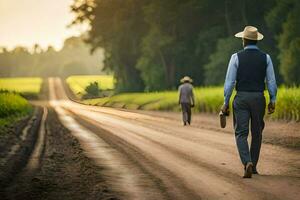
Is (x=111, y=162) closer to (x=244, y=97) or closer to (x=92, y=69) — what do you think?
(x=244, y=97)

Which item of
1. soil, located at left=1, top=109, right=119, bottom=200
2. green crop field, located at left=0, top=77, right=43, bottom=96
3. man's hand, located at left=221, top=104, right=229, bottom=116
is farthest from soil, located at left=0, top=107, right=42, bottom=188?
green crop field, located at left=0, top=77, right=43, bottom=96

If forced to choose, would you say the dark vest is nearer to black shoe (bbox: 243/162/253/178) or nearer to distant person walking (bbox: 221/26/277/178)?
distant person walking (bbox: 221/26/277/178)

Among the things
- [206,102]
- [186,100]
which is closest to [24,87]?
[206,102]

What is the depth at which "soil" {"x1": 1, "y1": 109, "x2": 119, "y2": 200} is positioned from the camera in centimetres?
762

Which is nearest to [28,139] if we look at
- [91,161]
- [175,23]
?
[91,161]

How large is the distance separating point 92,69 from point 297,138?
175247 millimetres

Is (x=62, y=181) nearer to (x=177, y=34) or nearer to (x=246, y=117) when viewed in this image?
(x=246, y=117)

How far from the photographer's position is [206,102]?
31.1 meters

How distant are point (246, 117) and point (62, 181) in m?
3.12

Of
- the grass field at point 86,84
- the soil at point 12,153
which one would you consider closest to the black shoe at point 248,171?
the soil at point 12,153

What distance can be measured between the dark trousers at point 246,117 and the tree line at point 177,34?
34.8 meters

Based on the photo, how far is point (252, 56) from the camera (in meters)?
9.09

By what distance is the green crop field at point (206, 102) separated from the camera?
21.1 m

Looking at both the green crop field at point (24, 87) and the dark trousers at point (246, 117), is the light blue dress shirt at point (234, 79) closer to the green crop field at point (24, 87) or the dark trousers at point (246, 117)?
the dark trousers at point (246, 117)
